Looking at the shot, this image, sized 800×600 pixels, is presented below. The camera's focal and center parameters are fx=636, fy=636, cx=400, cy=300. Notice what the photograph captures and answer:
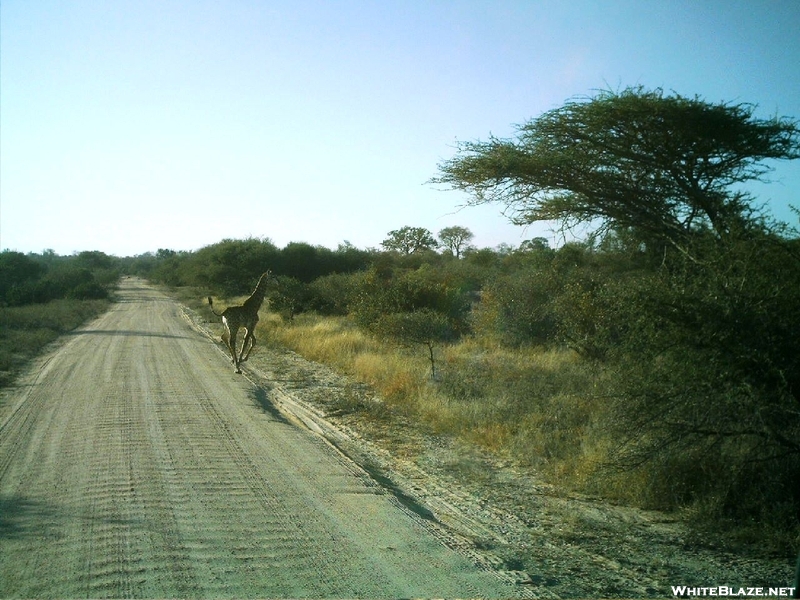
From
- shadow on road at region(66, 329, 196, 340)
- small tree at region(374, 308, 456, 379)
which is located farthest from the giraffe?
shadow on road at region(66, 329, 196, 340)

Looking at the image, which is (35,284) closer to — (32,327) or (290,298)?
(32,327)

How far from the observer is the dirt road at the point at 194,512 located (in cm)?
489

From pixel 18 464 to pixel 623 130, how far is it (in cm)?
1054

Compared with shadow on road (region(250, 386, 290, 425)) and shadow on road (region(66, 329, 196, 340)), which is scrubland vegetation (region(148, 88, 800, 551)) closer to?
shadow on road (region(250, 386, 290, 425))

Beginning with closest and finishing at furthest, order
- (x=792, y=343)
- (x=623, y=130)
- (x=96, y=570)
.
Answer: (x=96, y=570), (x=792, y=343), (x=623, y=130)

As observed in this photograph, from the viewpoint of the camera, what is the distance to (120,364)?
638 inches

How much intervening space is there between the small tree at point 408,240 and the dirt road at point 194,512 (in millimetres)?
36656

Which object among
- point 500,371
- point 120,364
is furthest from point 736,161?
point 120,364

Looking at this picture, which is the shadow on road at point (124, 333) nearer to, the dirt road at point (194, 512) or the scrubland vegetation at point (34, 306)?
the scrubland vegetation at point (34, 306)

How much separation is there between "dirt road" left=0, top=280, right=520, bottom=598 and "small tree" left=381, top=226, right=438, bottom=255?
36.7m

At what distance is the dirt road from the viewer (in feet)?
16.0

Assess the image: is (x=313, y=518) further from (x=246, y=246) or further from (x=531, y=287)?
(x=246, y=246)

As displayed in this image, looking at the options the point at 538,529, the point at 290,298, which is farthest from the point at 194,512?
the point at 290,298

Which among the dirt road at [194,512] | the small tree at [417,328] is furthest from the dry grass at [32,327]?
the small tree at [417,328]
